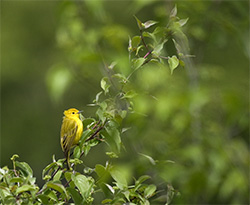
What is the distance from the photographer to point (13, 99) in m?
16.1

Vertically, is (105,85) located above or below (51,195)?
above

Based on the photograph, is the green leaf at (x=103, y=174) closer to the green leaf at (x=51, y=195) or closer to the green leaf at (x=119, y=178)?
the green leaf at (x=119, y=178)

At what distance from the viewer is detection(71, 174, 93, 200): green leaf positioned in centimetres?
164

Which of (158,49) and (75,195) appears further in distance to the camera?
(158,49)

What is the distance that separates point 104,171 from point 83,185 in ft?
0.34

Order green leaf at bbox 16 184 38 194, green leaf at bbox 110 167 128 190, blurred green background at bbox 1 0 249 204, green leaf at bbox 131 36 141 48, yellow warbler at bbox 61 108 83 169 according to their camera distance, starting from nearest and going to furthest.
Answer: green leaf at bbox 16 184 38 194 < green leaf at bbox 110 167 128 190 < green leaf at bbox 131 36 141 48 < blurred green background at bbox 1 0 249 204 < yellow warbler at bbox 61 108 83 169

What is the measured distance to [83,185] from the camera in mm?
1646

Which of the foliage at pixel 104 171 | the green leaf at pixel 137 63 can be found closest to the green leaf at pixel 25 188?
the foliage at pixel 104 171

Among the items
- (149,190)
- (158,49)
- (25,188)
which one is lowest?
(149,190)

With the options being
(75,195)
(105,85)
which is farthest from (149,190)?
(105,85)

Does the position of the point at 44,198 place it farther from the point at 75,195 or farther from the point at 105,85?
the point at 105,85

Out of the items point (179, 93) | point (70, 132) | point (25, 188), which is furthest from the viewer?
point (70, 132)

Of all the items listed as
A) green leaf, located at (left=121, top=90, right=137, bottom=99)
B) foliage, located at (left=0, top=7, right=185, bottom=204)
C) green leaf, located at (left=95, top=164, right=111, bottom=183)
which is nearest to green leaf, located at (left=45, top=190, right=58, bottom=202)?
foliage, located at (left=0, top=7, right=185, bottom=204)

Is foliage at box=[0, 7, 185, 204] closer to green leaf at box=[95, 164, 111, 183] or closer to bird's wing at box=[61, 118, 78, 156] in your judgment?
green leaf at box=[95, 164, 111, 183]
